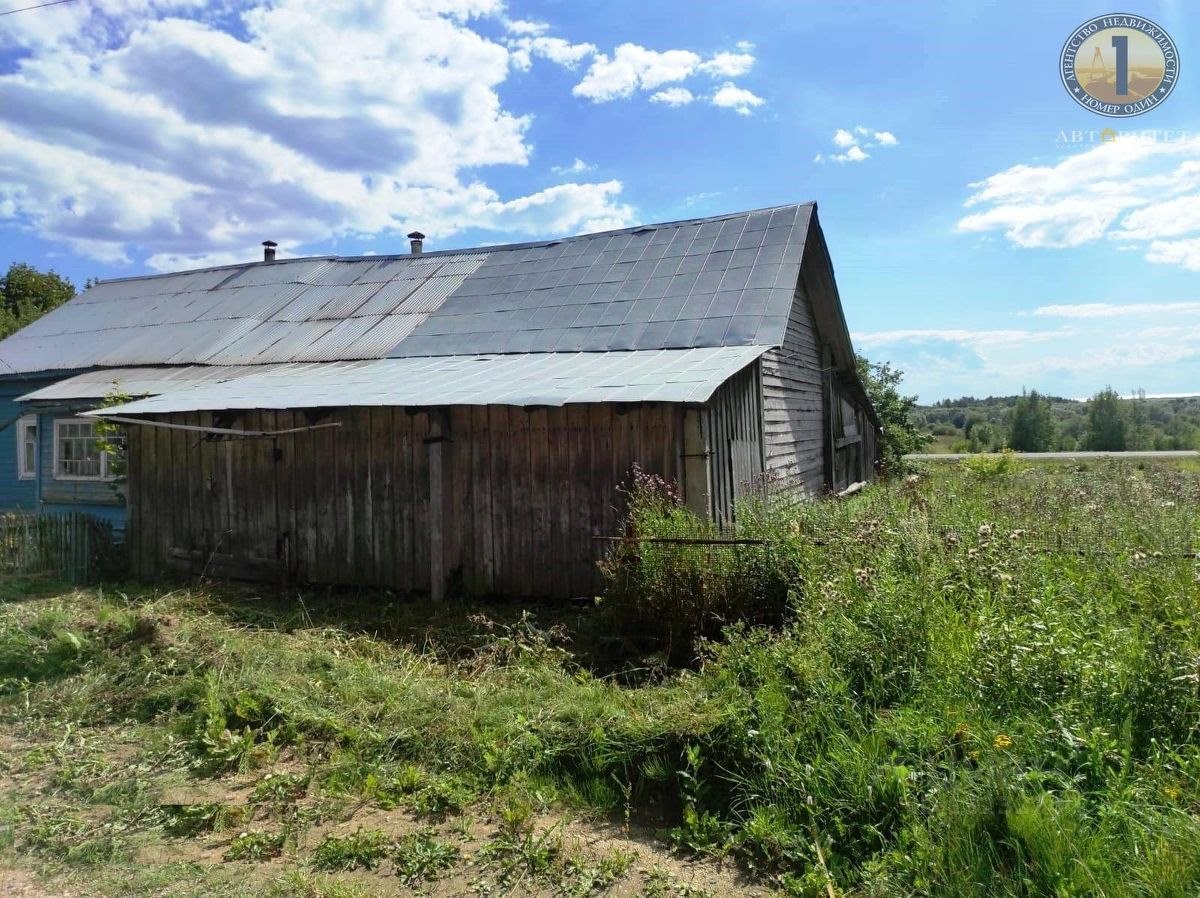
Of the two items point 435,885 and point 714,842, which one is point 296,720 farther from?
point 714,842

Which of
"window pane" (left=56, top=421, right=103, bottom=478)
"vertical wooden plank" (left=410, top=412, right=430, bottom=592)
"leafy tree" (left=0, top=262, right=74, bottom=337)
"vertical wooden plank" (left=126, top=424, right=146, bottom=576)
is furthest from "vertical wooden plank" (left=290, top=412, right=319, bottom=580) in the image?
"leafy tree" (left=0, top=262, right=74, bottom=337)

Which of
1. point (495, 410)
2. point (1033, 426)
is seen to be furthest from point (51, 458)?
point (1033, 426)

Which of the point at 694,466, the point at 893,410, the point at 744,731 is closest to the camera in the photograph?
the point at 744,731

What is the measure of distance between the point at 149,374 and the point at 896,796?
1467 cm

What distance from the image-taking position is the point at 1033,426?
40.7 meters

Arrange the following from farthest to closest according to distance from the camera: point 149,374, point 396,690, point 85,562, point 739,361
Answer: point 149,374
point 85,562
point 739,361
point 396,690

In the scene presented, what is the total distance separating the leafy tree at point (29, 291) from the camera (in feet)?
104

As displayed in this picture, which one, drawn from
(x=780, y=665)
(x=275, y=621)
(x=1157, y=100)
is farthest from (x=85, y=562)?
(x=1157, y=100)

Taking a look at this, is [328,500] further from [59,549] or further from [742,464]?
[742,464]

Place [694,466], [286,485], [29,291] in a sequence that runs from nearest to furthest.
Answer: [694,466]
[286,485]
[29,291]

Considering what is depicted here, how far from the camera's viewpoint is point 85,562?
958 cm

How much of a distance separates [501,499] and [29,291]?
35893mm

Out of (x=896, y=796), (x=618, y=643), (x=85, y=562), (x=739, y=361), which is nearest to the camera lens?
(x=896, y=796)

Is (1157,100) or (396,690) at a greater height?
(1157,100)
